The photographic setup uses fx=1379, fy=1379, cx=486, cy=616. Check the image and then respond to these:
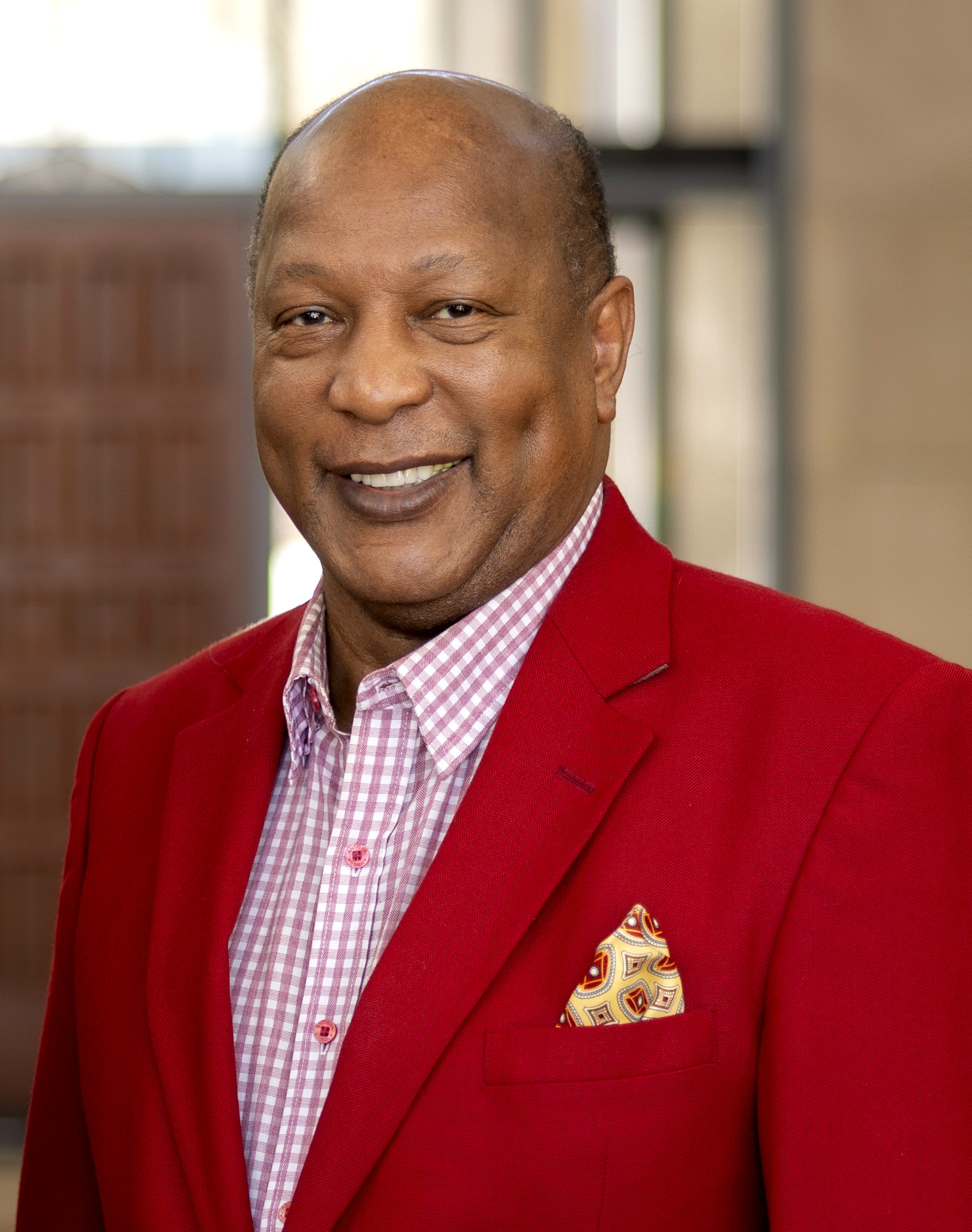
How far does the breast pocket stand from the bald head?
592mm

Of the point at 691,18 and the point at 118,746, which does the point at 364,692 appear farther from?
the point at 691,18

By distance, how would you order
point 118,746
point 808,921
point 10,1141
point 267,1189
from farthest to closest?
point 10,1141 < point 118,746 < point 267,1189 < point 808,921

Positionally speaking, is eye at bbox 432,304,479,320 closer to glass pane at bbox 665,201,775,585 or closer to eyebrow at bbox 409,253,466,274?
eyebrow at bbox 409,253,466,274

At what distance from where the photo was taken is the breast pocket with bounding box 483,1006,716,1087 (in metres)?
0.99

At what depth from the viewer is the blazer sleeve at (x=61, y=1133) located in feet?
4.43

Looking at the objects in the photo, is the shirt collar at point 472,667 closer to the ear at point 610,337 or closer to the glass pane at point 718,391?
the ear at point 610,337

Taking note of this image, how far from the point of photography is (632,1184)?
997 millimetres

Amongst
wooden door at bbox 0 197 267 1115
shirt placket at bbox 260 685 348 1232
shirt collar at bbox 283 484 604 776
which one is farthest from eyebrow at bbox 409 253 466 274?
wooden door at bbox 0 197 267 1115

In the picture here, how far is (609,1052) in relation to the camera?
997mm

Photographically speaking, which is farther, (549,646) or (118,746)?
(118,746)

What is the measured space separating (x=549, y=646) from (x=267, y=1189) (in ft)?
1.61

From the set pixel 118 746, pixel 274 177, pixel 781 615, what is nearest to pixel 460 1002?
pixel 781 615

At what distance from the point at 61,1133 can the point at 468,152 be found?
1.00 meters

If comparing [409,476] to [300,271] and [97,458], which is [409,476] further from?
[97,458]
